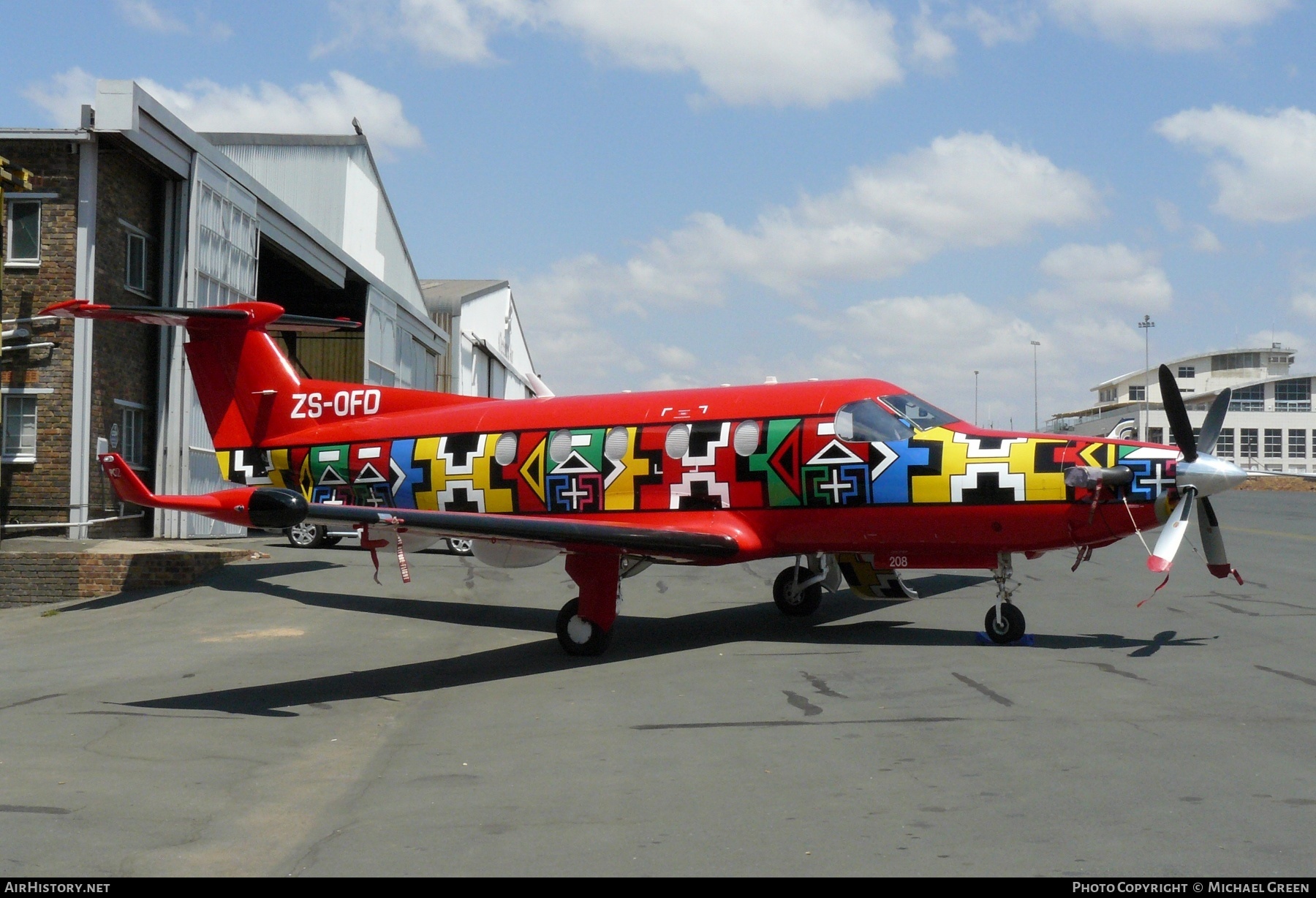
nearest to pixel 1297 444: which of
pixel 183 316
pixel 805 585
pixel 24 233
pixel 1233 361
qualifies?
pixel 1233 361

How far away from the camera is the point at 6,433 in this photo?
20.7m

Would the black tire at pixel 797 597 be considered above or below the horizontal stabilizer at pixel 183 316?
below

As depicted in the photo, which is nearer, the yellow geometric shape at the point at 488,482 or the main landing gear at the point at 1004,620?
the main landing gear at the point at 1004,620

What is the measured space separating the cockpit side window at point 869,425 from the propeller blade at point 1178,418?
8.62ft

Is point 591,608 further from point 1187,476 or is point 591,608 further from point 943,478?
point 1187,476

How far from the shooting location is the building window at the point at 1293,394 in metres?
101

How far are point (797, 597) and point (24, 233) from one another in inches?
652

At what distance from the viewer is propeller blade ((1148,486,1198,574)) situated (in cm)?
1062

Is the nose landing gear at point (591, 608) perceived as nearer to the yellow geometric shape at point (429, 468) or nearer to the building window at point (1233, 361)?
the yellow geometric shape at point (429, 468)

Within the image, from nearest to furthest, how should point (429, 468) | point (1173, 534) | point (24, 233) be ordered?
point (1173, 534), point (429, 468), point (24, 233)

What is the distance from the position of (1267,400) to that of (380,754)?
110 m

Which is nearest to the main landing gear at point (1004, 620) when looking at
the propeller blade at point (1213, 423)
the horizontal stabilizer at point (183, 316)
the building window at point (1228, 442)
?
the propeller blade at point (1213, 423)

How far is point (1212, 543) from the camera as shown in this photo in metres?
11.8

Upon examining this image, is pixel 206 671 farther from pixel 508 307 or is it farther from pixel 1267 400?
pixel 1267 400
